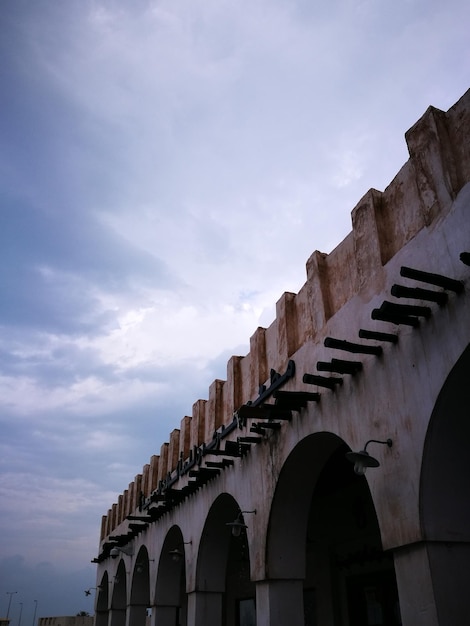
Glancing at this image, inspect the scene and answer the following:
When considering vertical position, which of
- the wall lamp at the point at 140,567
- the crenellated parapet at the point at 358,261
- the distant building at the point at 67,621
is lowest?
the distant building at the point at 67,621

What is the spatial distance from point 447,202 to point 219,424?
847cm

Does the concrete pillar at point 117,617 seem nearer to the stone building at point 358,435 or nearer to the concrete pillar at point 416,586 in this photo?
the stone building at point 358,435

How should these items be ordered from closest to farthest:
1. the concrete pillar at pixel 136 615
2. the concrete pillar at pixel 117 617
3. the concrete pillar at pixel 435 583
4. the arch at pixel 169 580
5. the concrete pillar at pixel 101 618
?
the concrete pillar at pixel 435 583 < the arch at pixel 169 580 < the concrete pillar at pixel 136 615 < the concrete pillar at pixel 117 617 < the concrete pillar at pixel 101 618

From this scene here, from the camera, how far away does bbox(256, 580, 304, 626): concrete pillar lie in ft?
29.0

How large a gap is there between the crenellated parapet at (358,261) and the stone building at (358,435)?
0.09 ft

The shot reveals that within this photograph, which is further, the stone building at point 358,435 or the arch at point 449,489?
the stone building at point 358,435

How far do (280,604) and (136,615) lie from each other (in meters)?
12.8

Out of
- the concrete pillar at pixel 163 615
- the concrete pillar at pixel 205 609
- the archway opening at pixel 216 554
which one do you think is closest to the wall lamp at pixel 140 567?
the concrete pillar at pixel 163 615

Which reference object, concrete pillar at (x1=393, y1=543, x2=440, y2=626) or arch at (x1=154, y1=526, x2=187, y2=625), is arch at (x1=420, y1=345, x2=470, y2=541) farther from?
arch at (x1=154, y1=526, x2=187, y2=625)

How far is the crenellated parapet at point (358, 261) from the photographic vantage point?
6602 mm

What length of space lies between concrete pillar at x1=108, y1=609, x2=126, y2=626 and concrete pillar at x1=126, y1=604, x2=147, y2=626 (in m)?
4.41

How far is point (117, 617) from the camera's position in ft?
76.4

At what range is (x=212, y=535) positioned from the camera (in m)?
12.9

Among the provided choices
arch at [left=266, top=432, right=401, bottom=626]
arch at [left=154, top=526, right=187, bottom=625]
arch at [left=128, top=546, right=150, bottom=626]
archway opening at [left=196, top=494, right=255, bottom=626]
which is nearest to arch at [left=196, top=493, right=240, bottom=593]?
archway opening at [left=196, top=494, right=255, bottom=626]
